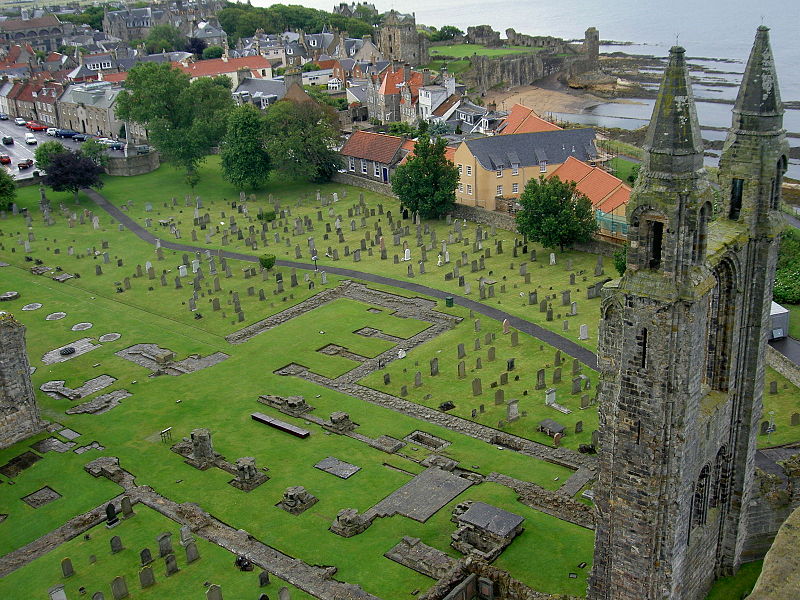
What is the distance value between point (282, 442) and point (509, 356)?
1357 centimetres

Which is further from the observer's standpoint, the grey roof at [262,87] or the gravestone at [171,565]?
the grey roof at [262,87]

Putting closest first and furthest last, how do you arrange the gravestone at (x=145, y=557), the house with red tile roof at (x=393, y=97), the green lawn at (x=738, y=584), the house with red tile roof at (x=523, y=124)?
the green lawn at (x=738, y=584) < the gravestone at (x=145, y=557) < the house with red tile roof at (x=523, y=124) < the house with red tile roof at (x=393, y=97)

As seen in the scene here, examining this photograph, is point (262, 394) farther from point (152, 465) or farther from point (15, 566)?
point (15, 566)

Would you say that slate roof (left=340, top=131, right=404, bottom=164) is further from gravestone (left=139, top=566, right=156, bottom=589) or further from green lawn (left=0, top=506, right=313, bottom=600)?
gravestone (left=139, top=566, right=156, bottom=589)

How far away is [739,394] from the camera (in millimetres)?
24672

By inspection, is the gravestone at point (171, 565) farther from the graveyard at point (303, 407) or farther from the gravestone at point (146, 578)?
the gravestone at point (146, 578)

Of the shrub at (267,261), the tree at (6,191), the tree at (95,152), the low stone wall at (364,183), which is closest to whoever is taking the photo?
the shrub at (267,261)

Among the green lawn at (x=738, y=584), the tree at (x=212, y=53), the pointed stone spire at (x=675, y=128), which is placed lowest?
the green lawn at (x=738, y=584)

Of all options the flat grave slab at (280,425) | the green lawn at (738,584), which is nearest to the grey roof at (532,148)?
the flat grave slab at (280,425)

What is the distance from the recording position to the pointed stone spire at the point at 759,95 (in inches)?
888

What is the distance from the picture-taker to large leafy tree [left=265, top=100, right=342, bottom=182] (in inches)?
2970

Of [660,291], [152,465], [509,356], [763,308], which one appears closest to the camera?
[660,291]

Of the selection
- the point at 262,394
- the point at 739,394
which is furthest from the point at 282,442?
the point at 739,394

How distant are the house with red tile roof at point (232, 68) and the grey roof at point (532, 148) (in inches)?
2190
